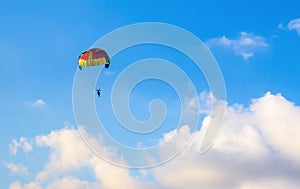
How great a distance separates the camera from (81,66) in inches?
2018

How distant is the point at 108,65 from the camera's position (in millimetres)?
50906

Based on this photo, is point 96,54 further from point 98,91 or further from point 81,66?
point 98,91

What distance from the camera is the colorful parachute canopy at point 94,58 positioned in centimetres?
5022

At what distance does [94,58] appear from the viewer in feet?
165

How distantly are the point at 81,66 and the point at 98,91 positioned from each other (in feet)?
24.2

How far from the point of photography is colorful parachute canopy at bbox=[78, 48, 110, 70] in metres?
50.2

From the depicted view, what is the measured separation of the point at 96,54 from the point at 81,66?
418 cm

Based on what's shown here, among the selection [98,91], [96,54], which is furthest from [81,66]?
[98,91]

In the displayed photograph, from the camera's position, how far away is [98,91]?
4831 cm

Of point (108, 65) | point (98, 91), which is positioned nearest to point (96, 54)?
point (108, 65)

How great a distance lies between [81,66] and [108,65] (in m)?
5.76

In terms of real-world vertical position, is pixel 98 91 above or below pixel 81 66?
below

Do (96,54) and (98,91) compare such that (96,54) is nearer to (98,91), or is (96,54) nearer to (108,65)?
(108,65)
